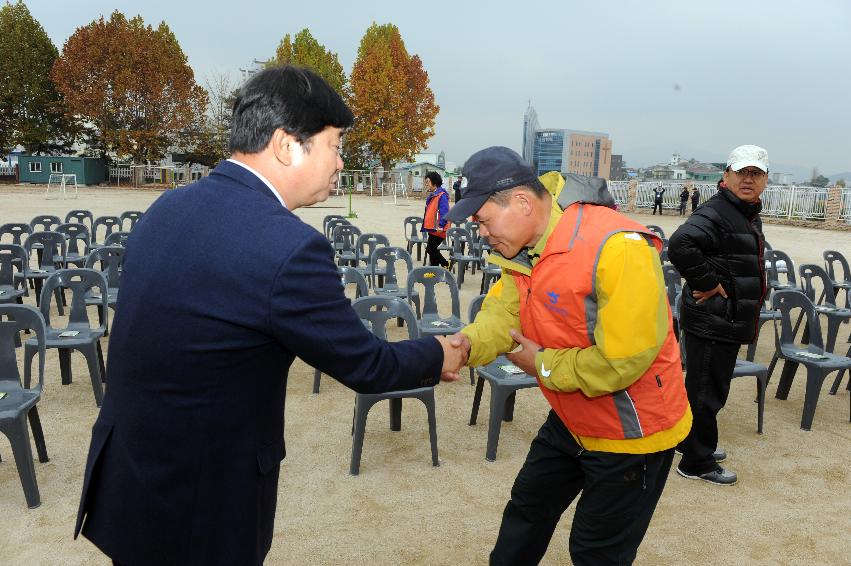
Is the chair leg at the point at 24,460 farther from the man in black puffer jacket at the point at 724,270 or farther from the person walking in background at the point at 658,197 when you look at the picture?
the person walking in background at the point at 658,197

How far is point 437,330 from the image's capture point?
19.5ft

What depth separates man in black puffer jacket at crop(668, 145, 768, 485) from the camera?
3.79 metres

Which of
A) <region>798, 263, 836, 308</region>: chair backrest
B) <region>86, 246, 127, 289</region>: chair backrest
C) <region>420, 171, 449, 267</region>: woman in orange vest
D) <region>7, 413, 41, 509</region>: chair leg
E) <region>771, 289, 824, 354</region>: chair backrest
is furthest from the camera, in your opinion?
<region>420, 171, 449, 267</region>: woman in orange vest

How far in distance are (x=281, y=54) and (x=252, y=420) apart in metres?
59.9

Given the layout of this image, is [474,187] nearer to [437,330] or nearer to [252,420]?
[252,420]

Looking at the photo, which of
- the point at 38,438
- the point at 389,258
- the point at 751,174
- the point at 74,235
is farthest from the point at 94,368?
the point at 751,174

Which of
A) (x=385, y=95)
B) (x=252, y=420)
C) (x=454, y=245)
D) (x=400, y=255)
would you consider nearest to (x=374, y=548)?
(x=252, y=420)

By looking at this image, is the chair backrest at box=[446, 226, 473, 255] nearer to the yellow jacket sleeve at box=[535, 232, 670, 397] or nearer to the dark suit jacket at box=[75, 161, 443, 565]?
the yellow jacket sleeve at box=[535, 232, 670, 397]

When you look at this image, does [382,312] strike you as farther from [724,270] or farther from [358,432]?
[724,270]

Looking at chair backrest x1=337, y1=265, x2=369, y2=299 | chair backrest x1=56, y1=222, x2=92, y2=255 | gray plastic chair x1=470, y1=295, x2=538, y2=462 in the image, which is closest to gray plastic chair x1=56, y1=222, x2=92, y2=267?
chair backrest x1=56, y1=222, x2=92, y2=255

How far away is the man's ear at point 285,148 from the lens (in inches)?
55.9

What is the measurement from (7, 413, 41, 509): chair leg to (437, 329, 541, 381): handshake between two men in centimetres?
306

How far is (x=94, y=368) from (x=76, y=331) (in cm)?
50

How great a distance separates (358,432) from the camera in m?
4.29
